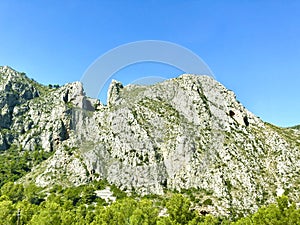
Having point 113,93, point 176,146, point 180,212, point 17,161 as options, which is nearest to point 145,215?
point 180,212

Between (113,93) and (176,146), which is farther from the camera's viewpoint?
(113,93)

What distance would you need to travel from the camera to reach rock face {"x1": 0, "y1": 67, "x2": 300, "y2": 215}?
9381 centimetres

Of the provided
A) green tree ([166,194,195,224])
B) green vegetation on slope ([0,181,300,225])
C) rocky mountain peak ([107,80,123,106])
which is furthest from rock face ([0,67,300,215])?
green tree ([166,194,195,224])

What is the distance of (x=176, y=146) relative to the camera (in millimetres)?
103188

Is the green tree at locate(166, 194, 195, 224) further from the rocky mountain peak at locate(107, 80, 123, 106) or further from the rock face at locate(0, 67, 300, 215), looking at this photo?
the rocky mountain peak at locate(107, 80, 123, 106)

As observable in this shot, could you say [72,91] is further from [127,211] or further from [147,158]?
[127,211]

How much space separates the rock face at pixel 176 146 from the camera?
3693 inches

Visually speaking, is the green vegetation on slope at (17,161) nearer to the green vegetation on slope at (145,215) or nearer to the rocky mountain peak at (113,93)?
the rocky mountain peak at (113,93)

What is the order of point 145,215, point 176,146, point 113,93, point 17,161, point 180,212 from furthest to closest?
1. point 113,93
2. point 17,161
3. point 176,146
4. point 180,212
5. point 145,215

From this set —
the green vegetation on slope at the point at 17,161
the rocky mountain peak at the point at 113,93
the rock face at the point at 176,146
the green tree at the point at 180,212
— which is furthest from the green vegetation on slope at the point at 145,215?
the rocky mountain peak at the point at 113,93

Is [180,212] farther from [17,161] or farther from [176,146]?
[17,161]

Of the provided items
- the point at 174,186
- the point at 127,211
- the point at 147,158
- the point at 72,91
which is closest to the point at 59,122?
the point at 72,91

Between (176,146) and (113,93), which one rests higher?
(113,93)

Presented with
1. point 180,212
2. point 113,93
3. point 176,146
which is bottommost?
point 180,212
